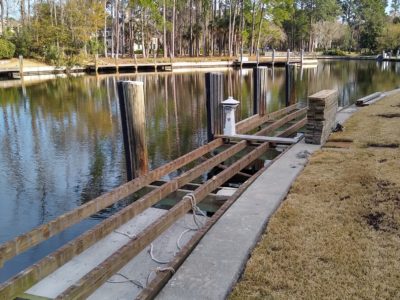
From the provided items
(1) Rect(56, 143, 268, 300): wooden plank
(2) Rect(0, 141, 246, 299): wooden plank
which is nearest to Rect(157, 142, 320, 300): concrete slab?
(1) Rect(56, 143, 268, 300): wooden plank

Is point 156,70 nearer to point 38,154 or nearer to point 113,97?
point 113,97

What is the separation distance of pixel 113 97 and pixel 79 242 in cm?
1980

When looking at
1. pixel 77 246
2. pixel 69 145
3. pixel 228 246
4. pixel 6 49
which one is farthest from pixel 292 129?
pixel 6 49

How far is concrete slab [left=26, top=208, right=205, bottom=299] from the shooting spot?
16.0ft

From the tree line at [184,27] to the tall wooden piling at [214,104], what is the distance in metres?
37.1

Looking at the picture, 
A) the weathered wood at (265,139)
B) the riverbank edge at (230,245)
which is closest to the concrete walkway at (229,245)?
the riverbank edge at (230,245)

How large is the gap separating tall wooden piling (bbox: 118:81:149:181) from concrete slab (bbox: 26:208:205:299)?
5.15 ft

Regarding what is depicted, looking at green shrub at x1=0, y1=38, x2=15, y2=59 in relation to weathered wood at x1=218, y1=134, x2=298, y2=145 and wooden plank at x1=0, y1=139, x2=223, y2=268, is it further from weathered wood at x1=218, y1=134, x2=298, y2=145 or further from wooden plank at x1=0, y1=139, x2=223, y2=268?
wooden plank at x1=0, y1=139, x2=223, y2=268

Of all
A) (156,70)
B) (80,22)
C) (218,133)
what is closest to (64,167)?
(218,133)

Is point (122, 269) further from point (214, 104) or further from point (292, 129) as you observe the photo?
point (292, 129)

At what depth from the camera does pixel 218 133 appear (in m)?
11.5

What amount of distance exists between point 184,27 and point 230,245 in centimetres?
7262

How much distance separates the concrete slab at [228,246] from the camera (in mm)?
3806

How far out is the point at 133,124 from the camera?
8.22 m
